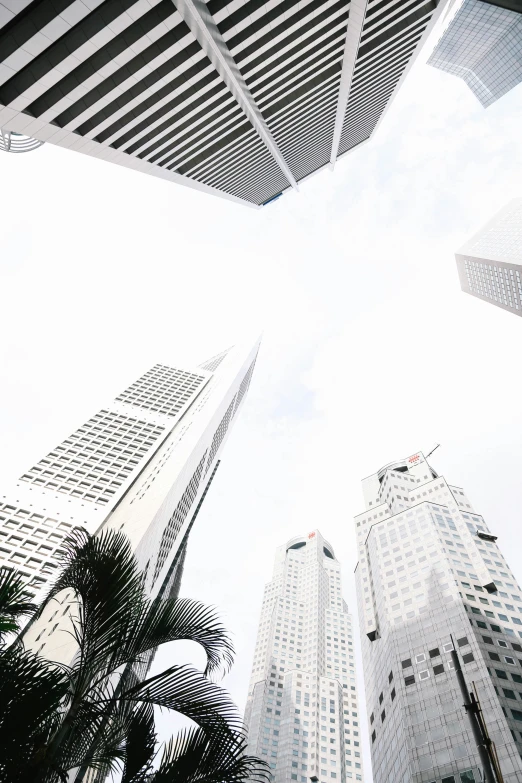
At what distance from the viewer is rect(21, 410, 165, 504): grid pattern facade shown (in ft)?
191

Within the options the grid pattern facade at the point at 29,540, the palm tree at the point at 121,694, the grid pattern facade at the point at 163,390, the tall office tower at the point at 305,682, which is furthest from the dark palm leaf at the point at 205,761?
the tall office tower at the point at 305,682

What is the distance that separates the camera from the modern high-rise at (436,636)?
4334cm

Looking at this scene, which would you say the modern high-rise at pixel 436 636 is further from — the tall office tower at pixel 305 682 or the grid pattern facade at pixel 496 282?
the grid pattern facade at pixel 496 282

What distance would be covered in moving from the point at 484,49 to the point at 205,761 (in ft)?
588

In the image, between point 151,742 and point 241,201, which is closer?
point 151,742

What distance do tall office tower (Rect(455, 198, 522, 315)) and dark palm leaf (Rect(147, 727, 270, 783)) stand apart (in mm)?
124374

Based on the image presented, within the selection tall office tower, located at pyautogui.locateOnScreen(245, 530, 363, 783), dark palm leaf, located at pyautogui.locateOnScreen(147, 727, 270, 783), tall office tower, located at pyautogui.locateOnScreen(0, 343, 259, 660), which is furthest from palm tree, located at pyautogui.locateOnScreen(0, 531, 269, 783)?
tall office tower, located at pyautogui.locateOnScreen(245, 530, 363, 783)

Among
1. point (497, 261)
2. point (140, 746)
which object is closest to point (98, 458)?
point (140, 746)

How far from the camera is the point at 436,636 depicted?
53375 mm

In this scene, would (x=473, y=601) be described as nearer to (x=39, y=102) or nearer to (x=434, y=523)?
(x=434, y=523)

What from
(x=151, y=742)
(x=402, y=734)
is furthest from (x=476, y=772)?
(x=151, y=742)

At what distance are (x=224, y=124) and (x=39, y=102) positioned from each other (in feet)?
50.7

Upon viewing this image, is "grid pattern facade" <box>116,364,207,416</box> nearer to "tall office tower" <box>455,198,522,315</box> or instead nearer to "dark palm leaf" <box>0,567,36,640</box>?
"dark palm leaf" <box>0,567,36,640</box>

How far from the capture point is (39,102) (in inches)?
967
